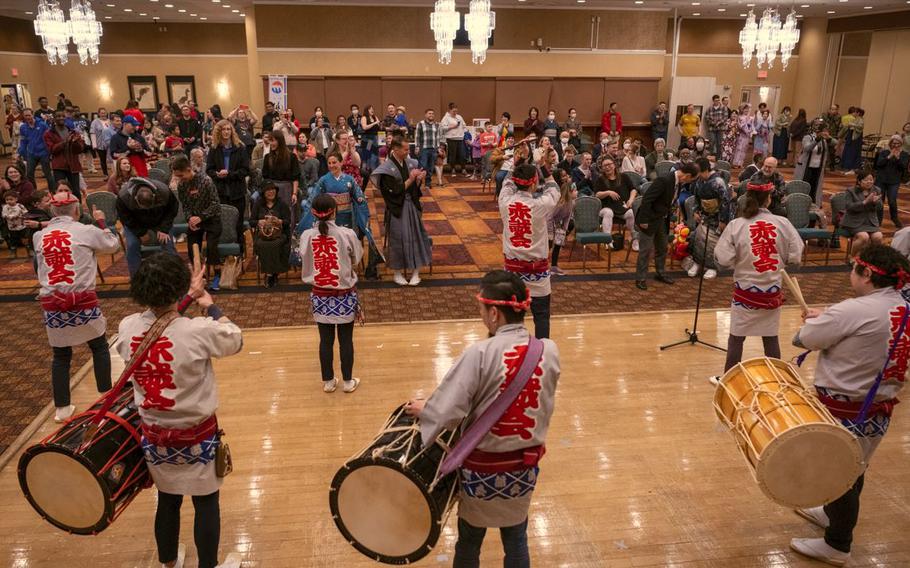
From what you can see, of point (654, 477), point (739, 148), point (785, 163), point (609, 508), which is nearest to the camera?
point (609, 508)

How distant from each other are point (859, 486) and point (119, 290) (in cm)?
686

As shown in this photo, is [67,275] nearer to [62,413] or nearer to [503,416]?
[62,413]

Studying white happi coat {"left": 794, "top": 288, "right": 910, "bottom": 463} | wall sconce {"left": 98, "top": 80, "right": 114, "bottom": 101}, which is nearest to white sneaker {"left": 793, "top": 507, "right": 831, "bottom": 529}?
white happi coat {"left": 794, "top": 288, "right": 910, "bottom": 463}

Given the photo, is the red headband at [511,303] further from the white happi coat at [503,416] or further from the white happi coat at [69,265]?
the white happi coat at [69,265]

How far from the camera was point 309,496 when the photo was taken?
3654 mm

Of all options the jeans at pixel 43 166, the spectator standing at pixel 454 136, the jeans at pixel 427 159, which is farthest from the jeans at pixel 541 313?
the jeans at pixel 43 166

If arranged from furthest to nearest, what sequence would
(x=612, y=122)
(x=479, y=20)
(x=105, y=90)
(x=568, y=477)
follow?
(x=105, y=90), (x=612, y=122), (x=479, y=20), (x=568, y=477)

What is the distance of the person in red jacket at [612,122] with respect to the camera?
16812mm

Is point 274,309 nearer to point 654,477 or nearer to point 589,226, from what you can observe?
point 589,226

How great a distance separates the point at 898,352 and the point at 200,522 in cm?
300

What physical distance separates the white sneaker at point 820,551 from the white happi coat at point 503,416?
1.57m


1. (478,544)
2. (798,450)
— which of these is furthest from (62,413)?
(798,450)

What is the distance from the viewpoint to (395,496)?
93.7 inches

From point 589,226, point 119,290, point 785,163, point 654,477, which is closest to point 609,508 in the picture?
point 654,477
